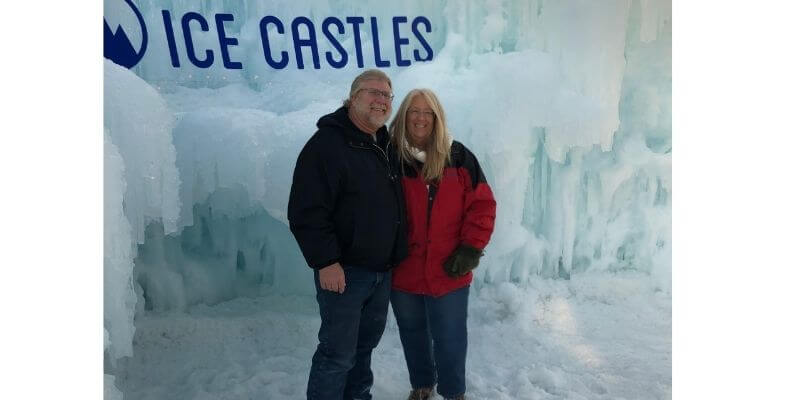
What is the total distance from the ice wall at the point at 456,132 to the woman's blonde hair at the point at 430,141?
2.89 feet

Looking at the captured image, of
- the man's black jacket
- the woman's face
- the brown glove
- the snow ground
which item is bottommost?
the snow ground

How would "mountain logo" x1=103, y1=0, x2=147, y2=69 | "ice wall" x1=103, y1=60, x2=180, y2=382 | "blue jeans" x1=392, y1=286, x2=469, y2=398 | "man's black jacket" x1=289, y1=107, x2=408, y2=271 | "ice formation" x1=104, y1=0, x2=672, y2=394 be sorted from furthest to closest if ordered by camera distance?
"ice formation" x1=104, y1=0, x2=672, y2=394, "mountain logo" x1=103, y1=0, x2=147, y2=69, "blue jeans" x1=392, y1=286, x2=469, y2=398, "ice wall" x1=103, y1=60, x2=180, y2=382, "man's black jacket" x1=289, y1=107, x2=408, y2=271

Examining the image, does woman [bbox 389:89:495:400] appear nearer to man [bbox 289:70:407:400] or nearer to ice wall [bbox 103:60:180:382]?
man [bbox 289:70:407:400]

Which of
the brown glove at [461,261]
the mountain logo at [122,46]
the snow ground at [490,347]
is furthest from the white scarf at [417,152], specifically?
the mountain logo at [122,46]

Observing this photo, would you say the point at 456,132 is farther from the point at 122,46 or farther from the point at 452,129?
the point at 122,46

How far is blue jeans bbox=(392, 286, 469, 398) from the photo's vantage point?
206 cm

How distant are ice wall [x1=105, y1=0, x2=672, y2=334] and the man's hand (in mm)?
920

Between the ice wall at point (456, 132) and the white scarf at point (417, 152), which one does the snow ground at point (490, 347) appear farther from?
the white scarf at point (417, 152)

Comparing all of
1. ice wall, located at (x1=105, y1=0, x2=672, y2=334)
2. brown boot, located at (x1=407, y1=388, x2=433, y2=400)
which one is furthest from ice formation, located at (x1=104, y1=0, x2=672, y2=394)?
brown boot, located at (x1=407, y1=388, x2=433, y2=400)

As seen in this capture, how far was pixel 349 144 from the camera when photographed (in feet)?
5.97

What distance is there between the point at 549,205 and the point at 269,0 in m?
1.79

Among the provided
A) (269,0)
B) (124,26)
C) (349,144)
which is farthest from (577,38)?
(124,26)

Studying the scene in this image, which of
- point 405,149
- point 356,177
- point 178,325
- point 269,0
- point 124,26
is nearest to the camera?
point 356,177
